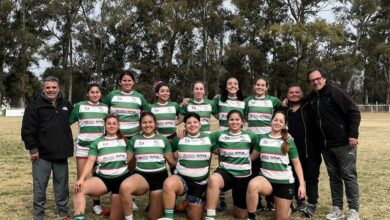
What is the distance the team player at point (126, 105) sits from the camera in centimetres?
658

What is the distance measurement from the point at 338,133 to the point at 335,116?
0.80 ft

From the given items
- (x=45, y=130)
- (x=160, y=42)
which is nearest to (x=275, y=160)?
(x=45, y=130)

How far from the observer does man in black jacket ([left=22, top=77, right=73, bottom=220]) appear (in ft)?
18.8

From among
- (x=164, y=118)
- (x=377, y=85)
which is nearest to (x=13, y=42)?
(x=164, y=118)

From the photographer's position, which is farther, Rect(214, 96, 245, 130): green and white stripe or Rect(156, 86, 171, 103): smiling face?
Rect(214, 96, 245, 130): green and white stripe

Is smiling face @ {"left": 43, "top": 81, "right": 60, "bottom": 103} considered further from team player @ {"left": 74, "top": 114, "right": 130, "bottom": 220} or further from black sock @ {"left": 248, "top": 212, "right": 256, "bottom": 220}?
black sock @ {"left": 248, "top": 212, "right": 256, "bottom": 220}

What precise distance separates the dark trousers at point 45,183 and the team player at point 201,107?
2.03 m

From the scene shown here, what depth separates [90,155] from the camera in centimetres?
571

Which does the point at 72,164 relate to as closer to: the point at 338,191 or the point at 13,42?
the point at 338,191

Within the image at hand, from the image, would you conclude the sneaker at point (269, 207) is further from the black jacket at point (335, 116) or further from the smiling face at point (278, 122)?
the smiling face at point (278, 122)

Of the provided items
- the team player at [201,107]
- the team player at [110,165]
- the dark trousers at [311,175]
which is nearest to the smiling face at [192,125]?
the team player at [201,107]

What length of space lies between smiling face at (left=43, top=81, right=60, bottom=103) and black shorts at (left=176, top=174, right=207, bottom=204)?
6.60 feet

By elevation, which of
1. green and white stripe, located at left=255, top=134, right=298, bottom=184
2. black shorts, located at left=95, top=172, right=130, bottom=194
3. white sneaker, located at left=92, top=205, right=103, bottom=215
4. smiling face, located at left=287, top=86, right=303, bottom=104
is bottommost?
white sneaker, located at left=92, top=205, right=103, bottom=215

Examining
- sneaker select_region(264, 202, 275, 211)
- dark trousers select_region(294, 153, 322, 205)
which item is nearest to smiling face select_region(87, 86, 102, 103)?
sneaker select_region(264, 202, 275, 211)
